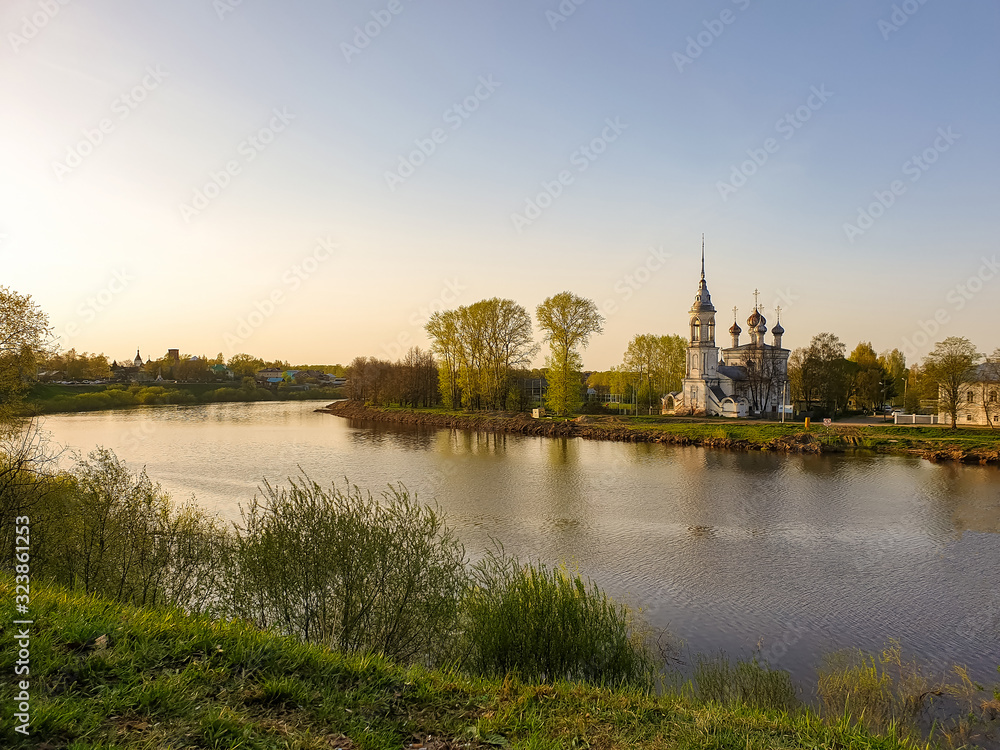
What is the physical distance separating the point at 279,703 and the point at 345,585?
11.9ft

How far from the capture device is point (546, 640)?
8648 millimetres

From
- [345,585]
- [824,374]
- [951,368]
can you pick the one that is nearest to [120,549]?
[345,585]

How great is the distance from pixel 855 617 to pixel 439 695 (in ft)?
32.2

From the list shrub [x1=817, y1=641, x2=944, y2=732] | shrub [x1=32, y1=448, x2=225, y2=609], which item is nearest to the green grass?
shrub [x1=817, y1=641, x2=944, y2=732]

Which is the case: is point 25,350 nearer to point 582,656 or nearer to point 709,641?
point 582,656

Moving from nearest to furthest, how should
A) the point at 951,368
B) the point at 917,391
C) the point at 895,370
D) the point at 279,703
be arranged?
the point at 279,703 < the point at 951,368 < the point at 917,391 < the point at 895,370

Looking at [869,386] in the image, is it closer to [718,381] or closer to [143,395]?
[718,381]

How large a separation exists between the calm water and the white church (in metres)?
18.0

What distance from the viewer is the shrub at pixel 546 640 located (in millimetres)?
8422

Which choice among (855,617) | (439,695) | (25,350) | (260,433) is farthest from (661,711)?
(260,433)

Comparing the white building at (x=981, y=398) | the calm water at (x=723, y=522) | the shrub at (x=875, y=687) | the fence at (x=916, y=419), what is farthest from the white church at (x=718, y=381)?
the shrub at (x=875, y=687)

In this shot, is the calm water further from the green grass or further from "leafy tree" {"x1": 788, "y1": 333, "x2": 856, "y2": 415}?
"leafy tree" {"x1": 788, "y1": 333, "x2": 856, "y2": 415}

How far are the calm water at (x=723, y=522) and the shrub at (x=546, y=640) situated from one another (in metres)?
2.60

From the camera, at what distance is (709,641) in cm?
1066
